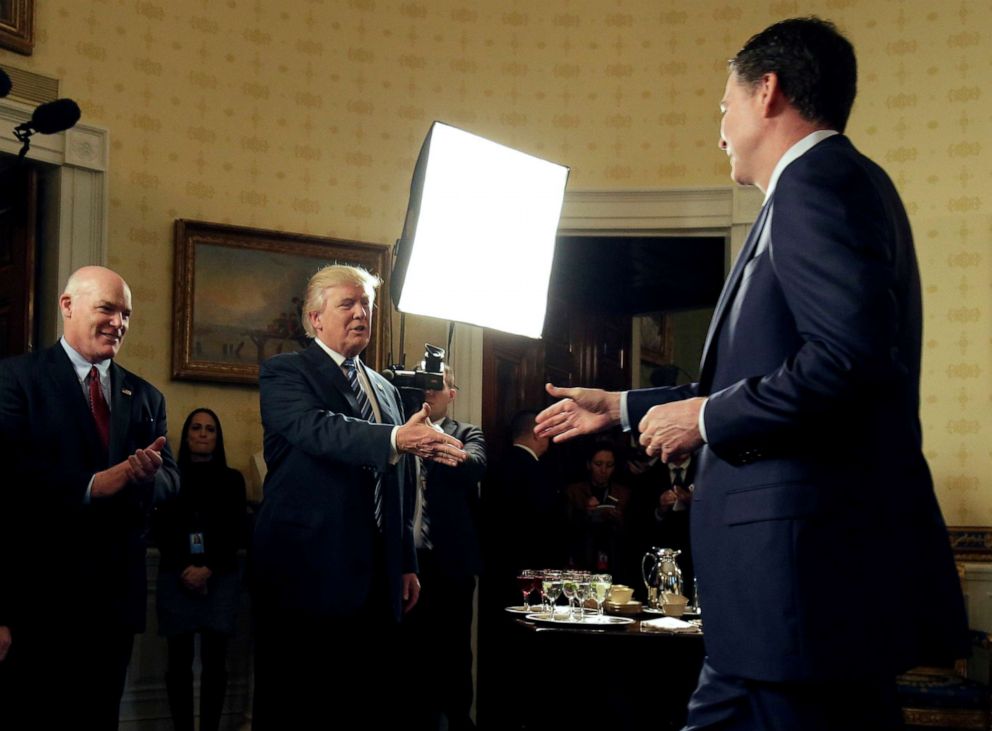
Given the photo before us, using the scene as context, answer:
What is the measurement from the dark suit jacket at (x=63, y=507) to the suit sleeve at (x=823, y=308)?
195 cm

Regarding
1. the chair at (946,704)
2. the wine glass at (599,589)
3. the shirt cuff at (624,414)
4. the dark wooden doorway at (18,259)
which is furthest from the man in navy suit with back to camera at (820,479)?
the dark wooden doorway at (18,259)

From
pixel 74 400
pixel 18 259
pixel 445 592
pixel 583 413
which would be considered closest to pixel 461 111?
pixel 18 259

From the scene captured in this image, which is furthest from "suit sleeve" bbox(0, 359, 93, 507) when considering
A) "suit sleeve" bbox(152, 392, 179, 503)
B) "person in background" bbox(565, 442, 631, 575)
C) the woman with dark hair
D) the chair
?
the chair

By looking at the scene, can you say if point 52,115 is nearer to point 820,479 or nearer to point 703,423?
point 703,423

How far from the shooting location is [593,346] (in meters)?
8.07

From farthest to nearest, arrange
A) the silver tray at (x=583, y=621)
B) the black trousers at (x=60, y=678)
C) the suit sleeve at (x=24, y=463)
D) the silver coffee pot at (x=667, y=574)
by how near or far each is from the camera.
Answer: the silver coffee pot at (x=667, y=574) → the silver tray at (x=583, y=621) → the suit sleeve at (x=24, y=463) → the black trousers at (x=60, y=678)

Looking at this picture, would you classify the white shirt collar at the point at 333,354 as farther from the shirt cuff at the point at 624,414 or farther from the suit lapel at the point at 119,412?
the shirt cuff at the point at 624,414

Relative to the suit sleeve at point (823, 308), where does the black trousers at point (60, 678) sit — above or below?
below

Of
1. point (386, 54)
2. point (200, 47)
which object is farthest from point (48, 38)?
point (386, 54)

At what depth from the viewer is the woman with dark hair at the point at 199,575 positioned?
453cm

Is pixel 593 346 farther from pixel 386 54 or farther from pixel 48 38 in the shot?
pixel 48 38

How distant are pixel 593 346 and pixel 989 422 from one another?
3.25 m

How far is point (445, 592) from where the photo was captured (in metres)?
4.58

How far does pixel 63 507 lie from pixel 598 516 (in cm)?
288
